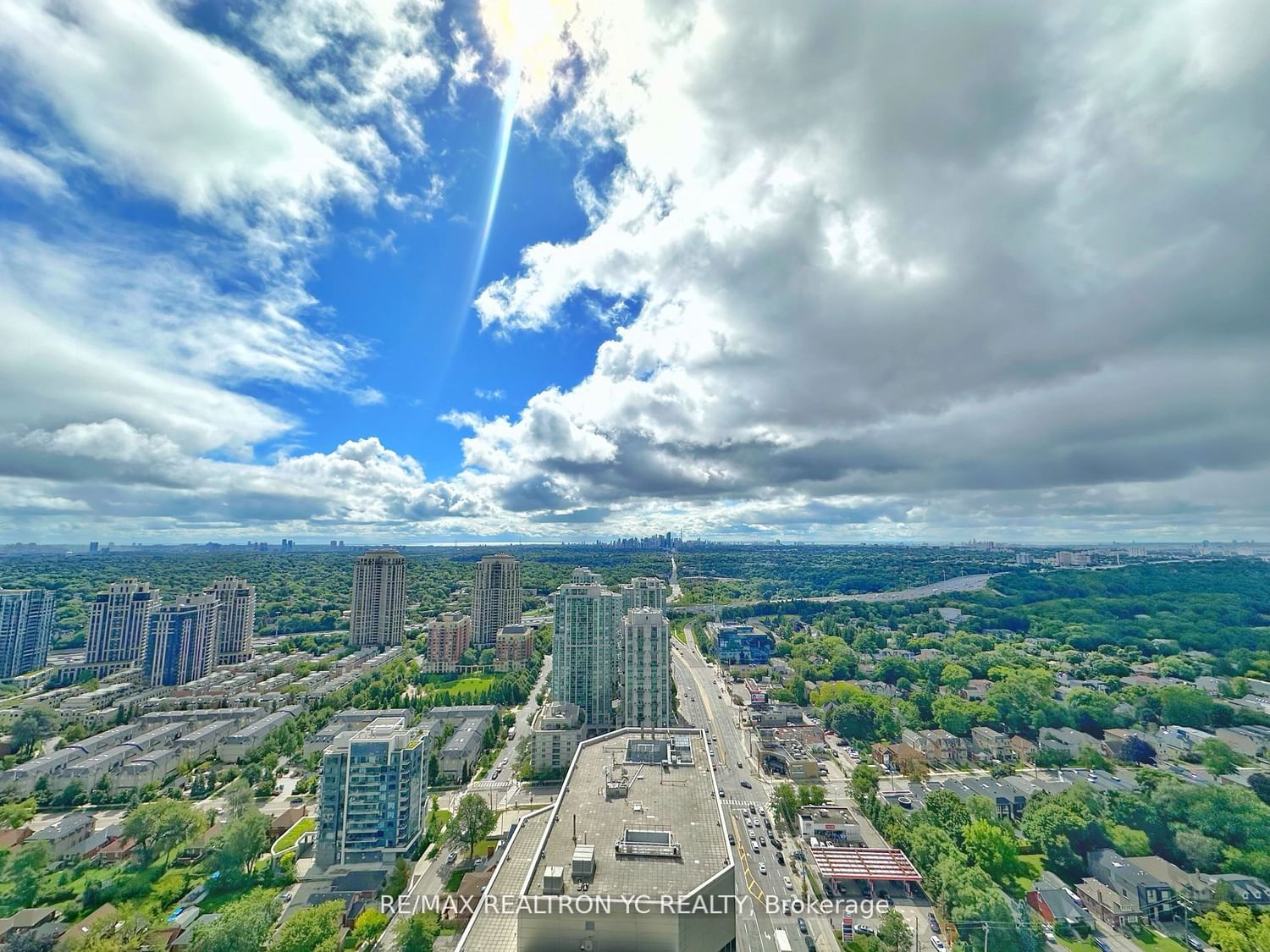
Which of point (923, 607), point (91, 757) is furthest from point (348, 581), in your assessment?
point (923, 607)

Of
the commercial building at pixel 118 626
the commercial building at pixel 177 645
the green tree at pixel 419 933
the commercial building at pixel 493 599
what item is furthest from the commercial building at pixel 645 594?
the commercial building at pixel 118 626

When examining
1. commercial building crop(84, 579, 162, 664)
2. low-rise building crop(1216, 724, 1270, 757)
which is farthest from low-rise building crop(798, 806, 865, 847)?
commercial building crop(84, 579, 162, 664)

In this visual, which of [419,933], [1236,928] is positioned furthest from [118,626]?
[1236,928]

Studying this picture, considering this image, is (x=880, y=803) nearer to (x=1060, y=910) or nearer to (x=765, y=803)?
(x=765, y=803)

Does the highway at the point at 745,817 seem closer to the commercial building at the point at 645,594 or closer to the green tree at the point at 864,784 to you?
the green tree at the point at 864,784

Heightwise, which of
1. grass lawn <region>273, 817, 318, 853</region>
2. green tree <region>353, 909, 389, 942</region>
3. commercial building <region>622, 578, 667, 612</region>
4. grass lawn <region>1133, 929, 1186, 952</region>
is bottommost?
grass lawn <region>1133, 929, 1186, 952</region>

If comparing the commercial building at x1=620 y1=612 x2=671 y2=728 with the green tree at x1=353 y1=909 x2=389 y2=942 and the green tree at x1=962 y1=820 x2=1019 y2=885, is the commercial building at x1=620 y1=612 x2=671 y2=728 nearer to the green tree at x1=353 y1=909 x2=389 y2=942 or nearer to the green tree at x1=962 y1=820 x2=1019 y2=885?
the green tree at x1=962 y1=820 x2=1019 y2=885
